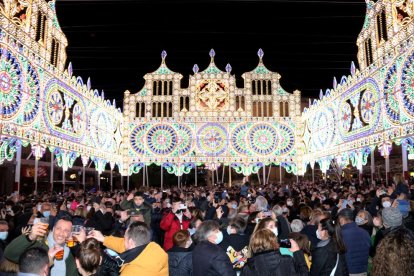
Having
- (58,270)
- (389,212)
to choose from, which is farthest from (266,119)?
(58,270)

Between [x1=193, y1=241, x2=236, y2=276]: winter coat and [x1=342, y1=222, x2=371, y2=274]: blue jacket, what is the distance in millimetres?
2662

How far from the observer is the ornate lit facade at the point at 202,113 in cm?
1784

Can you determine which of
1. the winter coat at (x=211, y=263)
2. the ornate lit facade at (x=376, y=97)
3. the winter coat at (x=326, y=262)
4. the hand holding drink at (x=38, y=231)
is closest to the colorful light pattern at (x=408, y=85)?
the ornate lit facade at (x=376, y=97)

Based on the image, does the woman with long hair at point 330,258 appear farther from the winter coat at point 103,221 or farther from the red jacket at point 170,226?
the winter coat at point 103,221

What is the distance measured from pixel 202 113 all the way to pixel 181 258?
28.0 m

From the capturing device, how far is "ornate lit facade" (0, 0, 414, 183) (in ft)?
58.5

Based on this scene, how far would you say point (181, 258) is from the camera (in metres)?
5.50

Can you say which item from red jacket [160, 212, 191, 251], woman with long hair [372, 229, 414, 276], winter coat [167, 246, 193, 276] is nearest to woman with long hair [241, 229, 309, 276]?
winter coat [167, 246, 193, 276]

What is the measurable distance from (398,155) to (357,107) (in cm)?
3124

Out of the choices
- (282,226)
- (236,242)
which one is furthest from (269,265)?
(282,226)

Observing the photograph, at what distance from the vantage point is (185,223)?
886 centimetres

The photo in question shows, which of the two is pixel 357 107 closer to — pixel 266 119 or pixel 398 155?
pixel 266 119

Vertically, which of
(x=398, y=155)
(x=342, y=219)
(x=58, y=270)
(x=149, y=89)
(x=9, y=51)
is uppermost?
(x=149, y=89)

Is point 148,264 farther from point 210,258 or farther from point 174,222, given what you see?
point 174,222
